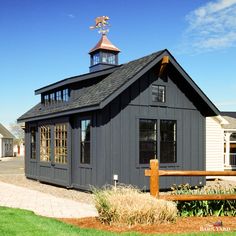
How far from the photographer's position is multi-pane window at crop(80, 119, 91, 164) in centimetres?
1728

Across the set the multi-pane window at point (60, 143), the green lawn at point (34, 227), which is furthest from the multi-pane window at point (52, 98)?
the green lawn at point (34, 227)

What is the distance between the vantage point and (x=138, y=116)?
17406 millimetres

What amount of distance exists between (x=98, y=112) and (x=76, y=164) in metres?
2.75

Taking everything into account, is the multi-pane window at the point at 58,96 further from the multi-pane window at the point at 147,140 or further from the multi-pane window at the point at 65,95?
the multi-pane window at the point at 147,140

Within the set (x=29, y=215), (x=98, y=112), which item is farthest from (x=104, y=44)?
(x=29, y=215)

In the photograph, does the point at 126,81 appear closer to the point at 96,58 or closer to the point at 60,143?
the point at 60,143

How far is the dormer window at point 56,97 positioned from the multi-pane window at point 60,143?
1.31 metres

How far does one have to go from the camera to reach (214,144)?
83.5 ft

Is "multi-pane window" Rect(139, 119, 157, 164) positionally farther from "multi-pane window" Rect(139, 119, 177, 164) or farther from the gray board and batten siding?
the gray board and batten siding

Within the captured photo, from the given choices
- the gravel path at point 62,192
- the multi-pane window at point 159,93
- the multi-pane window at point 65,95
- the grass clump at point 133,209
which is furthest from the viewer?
the multi-pane window at point 65,95

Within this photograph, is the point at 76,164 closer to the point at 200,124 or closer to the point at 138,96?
the point at 138,96

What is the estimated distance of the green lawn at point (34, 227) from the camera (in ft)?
28.1

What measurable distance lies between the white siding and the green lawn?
53.2 ft

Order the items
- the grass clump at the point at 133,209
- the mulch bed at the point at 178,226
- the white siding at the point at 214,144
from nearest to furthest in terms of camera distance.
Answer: the mulch bed at the point at 178,226, the grass clump at the point at 133,209, the white siding at the point at 214,144
